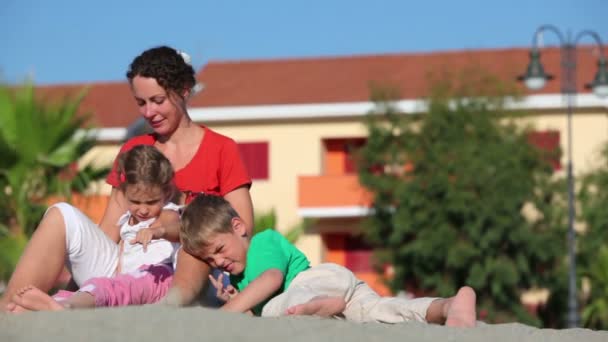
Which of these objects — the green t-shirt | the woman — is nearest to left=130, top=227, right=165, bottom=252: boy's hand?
the woman

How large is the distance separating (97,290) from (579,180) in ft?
109

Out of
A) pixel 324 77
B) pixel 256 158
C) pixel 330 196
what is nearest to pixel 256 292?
pixel 330 196

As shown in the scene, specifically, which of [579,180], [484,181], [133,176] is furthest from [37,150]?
[579,180]

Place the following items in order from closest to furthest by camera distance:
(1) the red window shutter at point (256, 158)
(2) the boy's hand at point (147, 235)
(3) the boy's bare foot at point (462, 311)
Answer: (3) the boy's bare foot at point (462, 311)
(2) the boy's hand at point (147, 235)
(1) the red window shutter at point (256, 158)

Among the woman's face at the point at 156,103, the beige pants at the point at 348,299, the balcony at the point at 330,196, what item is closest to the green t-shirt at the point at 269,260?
the beige pants at the point at 348,299

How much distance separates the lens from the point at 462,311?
588 cm

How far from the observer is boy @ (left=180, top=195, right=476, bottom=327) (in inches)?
249

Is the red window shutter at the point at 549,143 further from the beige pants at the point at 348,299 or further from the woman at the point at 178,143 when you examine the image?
the beige pants at the point at 348,299

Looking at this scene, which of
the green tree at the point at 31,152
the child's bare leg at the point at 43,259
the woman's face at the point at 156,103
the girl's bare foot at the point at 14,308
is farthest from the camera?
the green tree at the point at 31,152

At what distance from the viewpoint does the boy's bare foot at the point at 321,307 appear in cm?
614

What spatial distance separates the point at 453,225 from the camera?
37312mm

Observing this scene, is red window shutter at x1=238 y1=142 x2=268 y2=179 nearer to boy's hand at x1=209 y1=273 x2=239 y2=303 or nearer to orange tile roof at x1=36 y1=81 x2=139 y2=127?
orange tile roof at x1=36 y1=81 x2=139 y2=127

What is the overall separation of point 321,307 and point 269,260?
1.63 feet

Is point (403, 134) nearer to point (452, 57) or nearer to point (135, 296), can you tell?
point (452, 57)
